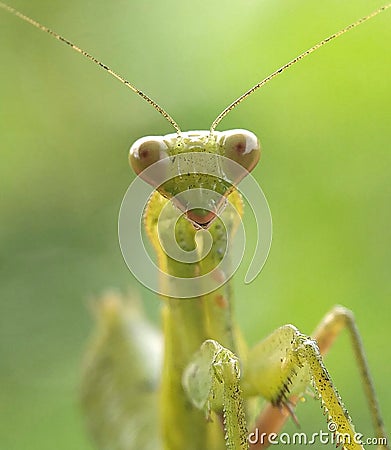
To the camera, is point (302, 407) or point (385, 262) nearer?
point (302, 407)

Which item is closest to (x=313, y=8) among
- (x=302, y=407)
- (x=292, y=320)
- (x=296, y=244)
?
(x=296, y=244)

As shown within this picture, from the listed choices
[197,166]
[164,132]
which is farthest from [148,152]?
[164,132]

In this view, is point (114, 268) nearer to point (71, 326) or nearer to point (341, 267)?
point (71, 326)

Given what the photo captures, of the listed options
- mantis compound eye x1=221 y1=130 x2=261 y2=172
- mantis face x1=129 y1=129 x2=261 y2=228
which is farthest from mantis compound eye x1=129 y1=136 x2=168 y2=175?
mantis compound eye x1=221 y1=130 x2=261 y2=172

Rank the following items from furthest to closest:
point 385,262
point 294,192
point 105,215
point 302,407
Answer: point 105,215 → point 294,192 → point 385,262 → point 302,407

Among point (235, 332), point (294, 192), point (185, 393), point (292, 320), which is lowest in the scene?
point (185, 393)

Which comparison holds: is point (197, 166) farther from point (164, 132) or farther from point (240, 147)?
point (164, 132)

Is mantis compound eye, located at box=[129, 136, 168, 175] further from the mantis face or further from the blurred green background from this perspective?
the blurred green background
